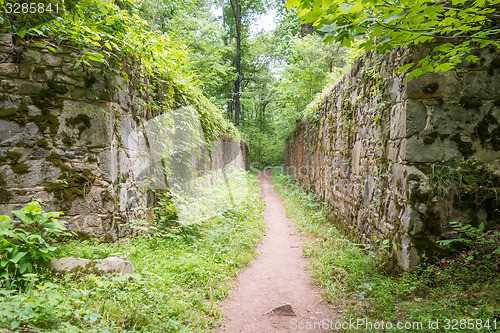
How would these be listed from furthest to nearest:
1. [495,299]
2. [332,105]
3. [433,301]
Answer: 1. [332,105]
2. [433,301]
3. [495,299]

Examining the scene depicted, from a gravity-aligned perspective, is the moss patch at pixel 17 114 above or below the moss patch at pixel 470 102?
below

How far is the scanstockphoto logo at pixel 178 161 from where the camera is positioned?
180 inches

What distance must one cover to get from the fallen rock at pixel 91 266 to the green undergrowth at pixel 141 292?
0.08m

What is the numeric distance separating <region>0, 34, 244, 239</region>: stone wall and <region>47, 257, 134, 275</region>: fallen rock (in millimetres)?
846

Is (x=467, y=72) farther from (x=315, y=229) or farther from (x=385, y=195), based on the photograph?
(x=315, y=229)

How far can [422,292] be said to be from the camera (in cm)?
278

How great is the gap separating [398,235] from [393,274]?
50cm

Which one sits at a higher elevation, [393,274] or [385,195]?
[385,195]

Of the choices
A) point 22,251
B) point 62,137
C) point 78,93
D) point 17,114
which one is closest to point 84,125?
point 62,137

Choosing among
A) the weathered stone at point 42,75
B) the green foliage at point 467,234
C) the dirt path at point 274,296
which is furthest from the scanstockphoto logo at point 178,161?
the green foliage at point 467,234

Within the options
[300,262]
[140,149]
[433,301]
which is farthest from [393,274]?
[140,149]

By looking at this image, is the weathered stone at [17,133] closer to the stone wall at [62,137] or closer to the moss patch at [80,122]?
the stone wall at [62,137]

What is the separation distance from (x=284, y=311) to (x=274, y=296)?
1.50 feet

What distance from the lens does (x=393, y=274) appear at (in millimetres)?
3250
